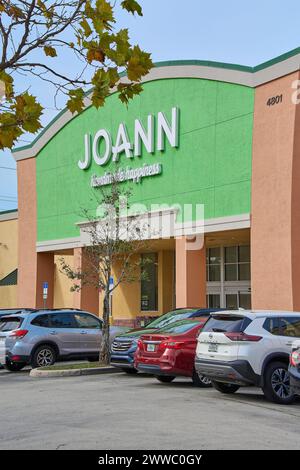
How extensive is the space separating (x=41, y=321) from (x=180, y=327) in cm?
541

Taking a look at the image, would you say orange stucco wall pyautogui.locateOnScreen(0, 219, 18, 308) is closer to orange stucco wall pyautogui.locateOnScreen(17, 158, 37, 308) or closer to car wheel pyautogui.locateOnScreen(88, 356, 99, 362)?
orange stucco wall pyautogui.locateOnScreen(17, 158, 37, 308)

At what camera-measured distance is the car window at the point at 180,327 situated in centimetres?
1441

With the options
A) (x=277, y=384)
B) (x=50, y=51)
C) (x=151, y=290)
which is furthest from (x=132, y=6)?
(x=151, y=290)

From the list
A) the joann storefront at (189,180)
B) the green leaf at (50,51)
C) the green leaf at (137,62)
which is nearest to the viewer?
the green leaf at (137,62)

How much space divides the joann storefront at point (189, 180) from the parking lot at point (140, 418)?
1078cm

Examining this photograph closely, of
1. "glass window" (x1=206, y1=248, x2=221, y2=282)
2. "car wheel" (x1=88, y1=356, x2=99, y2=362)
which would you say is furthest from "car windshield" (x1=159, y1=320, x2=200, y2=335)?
"glass window" (x1=206, y1=248, x2=221, y2=282)

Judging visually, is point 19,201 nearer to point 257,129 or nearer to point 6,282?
point 6,282

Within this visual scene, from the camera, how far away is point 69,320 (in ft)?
62.7

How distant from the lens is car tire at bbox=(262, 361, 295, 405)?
38.5 ft

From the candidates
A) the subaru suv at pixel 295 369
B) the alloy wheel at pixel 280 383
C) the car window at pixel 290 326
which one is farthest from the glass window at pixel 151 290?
the subaru suv at pixel 295 369

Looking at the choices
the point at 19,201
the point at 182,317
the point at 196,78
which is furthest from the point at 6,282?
the point at 182,317

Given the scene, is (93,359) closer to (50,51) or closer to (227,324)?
(227,324)

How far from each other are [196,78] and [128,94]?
75.3 ft

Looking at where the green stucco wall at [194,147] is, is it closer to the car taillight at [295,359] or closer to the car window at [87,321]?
the car window at [87,321]
